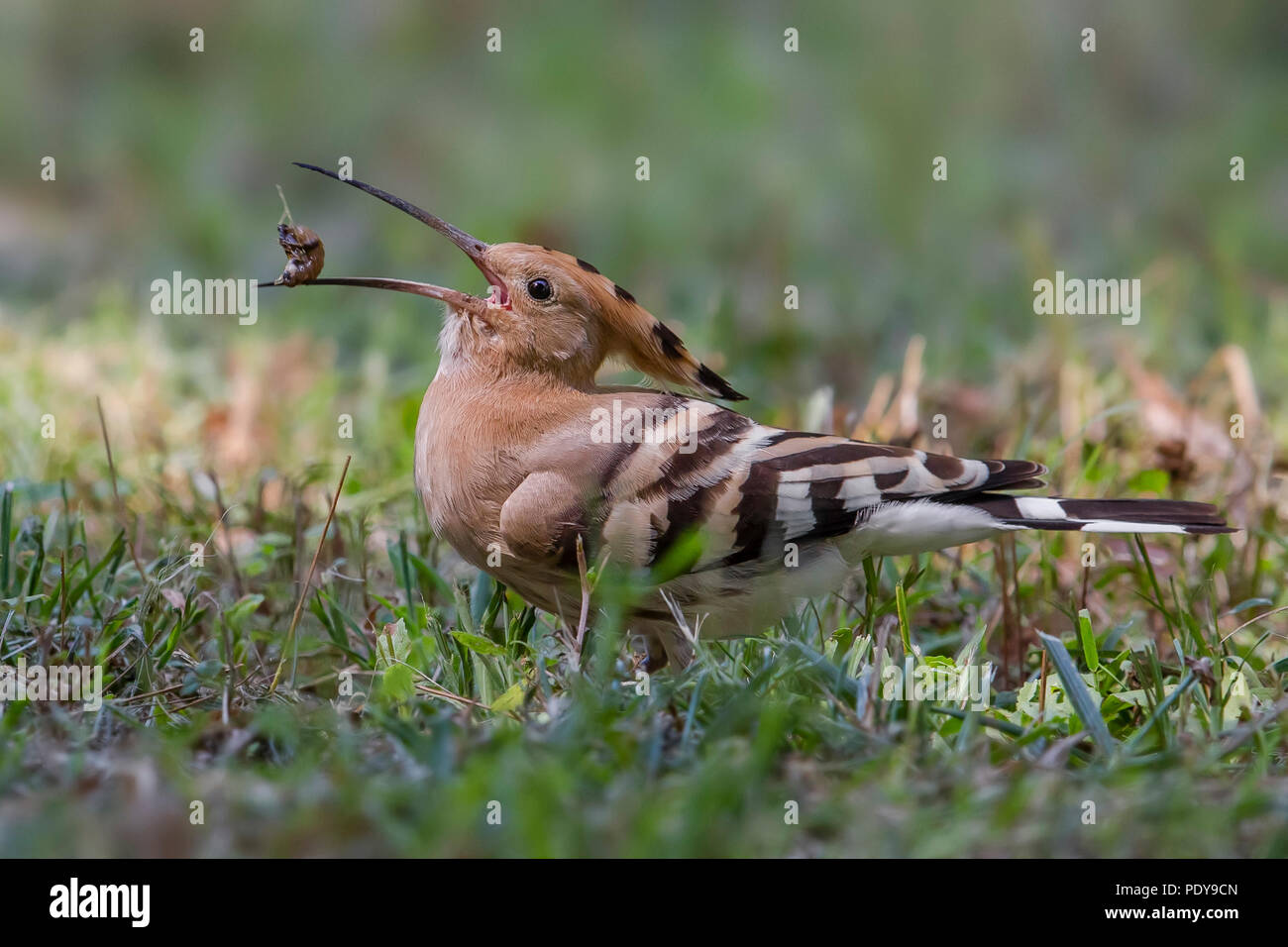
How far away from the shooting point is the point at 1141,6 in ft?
34.0

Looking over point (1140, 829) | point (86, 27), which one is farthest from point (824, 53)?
point (1140, 829)

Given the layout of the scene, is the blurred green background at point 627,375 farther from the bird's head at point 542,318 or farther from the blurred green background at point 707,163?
the bird's head at point 542,318

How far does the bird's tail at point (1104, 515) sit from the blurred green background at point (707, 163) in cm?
195

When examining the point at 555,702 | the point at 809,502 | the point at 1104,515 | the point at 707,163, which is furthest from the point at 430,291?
the point at 707,163

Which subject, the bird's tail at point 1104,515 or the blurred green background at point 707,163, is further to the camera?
the blurred green background at point 707,163

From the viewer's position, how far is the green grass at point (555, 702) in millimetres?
2482

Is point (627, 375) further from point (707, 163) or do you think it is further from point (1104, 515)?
point (707, 163)

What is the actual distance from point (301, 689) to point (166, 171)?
5.72m

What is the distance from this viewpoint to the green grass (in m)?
2.48

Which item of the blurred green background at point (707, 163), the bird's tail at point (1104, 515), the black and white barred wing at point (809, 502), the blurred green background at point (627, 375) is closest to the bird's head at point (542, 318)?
the black and white barred wing at point (809, 502)

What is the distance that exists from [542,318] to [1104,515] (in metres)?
1.47

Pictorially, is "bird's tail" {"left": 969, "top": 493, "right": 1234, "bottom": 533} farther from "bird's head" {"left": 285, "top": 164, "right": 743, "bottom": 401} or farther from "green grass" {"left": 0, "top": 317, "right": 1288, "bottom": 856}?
"bird's head" {"left": 285, "top": 164, "right": 743, "bottom": 401}
